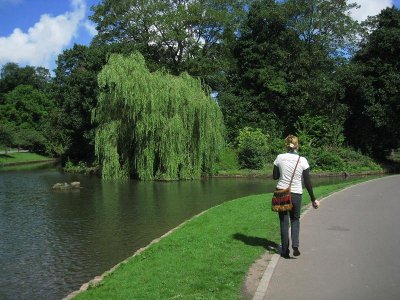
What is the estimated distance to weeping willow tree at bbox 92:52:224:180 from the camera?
30562 mm

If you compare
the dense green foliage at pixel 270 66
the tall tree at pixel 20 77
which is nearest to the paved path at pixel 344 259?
the dense green foliage at pixel 270 66

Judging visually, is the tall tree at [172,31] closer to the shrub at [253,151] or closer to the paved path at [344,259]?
the shrub at [253,151]

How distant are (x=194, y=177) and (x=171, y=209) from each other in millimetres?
13407

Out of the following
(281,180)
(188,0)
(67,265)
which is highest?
(188,0)

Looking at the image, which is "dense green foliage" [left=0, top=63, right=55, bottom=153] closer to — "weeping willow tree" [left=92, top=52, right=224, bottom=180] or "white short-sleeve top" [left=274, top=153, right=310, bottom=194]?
"weeping willow tree" [left=92, top=52, right=224, bottom=180]

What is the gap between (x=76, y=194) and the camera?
2445cm

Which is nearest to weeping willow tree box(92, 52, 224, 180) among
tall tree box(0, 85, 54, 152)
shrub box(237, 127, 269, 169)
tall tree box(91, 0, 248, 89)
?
shrub box(237, 127, 269, 169)

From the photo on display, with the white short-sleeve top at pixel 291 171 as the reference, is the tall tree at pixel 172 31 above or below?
above

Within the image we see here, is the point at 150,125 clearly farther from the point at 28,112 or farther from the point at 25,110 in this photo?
the point at 25,110

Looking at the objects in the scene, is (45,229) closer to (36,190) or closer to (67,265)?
(67,265)

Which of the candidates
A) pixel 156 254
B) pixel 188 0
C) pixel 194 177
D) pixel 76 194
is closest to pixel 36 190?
pixel 76 194

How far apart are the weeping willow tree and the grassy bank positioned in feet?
58.2

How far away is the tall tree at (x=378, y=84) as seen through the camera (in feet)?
128

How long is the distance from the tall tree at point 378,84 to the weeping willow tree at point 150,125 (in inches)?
604
